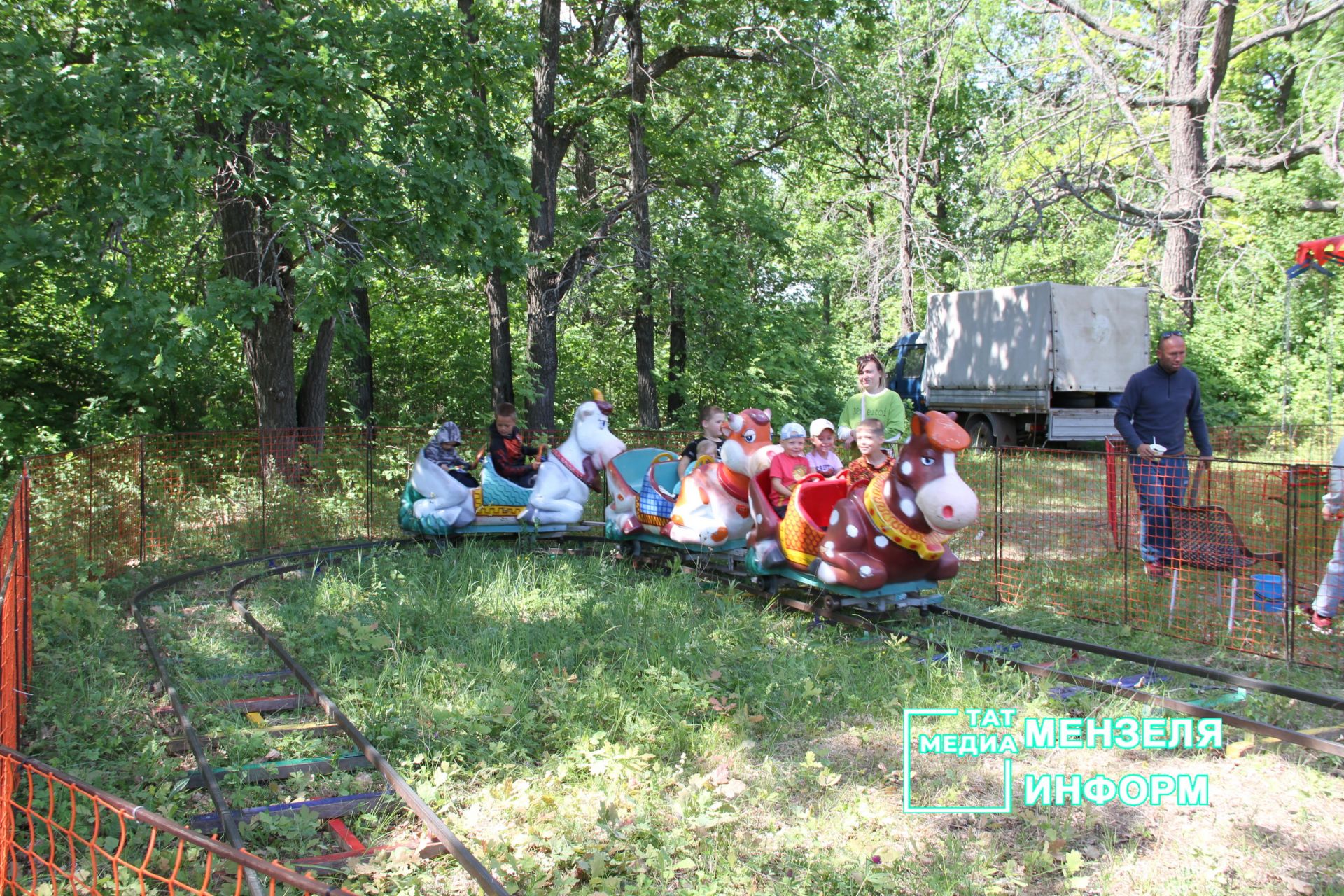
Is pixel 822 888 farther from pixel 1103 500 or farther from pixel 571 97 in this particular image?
pixel 571 97

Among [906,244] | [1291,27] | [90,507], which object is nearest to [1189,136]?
[1291,27]

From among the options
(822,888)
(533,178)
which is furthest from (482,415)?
(822,888)

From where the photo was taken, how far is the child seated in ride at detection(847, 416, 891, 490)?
275 inches

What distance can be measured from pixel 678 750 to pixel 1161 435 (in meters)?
5.03

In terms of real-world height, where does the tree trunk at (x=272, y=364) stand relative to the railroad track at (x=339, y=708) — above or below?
above

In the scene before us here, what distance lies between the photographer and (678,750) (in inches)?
193

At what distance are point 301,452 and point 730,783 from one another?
806 cm

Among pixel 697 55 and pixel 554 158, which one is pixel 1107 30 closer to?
pixel 697 55

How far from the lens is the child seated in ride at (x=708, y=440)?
8.46 m

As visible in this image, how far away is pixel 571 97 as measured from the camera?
15.1 m

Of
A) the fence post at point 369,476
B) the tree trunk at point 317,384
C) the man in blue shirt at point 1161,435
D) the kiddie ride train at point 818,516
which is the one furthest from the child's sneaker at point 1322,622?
the tree trunk at point 317,384

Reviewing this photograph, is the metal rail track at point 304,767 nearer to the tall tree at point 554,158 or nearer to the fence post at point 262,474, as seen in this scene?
the fence post at point 262,474

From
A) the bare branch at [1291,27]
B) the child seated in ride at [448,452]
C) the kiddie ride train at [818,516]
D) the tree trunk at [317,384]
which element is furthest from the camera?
the bare branch at [1291,27]

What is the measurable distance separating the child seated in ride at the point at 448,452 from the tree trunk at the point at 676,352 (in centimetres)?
641
